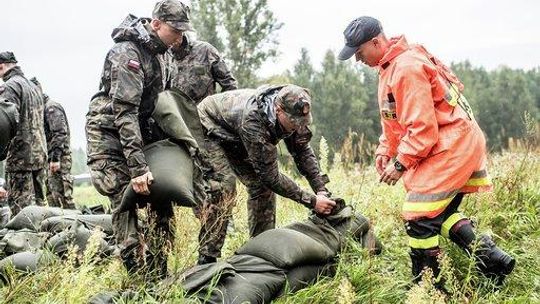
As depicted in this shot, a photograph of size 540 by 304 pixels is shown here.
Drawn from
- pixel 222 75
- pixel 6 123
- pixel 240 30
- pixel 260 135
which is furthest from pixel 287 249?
pixel 240 30

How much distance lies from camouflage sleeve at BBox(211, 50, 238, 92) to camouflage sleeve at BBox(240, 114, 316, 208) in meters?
1.96

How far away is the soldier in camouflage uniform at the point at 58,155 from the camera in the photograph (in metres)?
7.92

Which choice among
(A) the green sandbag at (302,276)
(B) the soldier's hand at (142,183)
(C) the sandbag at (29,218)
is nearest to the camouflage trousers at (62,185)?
(C) the sandbag at (29,218)

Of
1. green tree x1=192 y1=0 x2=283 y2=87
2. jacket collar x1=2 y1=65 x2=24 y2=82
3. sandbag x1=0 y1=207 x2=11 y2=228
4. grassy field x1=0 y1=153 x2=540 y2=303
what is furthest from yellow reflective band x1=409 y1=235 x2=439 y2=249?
green tree x1=192 y1=0 x2=283 y2=87

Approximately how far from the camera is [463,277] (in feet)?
12.8

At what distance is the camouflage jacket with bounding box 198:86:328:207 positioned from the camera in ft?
13.0

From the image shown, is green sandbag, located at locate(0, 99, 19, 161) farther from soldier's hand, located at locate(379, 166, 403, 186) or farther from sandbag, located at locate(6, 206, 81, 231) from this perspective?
soldier's hand, located at locate(379, 166, 403, 186)

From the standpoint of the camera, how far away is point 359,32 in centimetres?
365

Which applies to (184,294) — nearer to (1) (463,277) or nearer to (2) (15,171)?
(1) (463,277)

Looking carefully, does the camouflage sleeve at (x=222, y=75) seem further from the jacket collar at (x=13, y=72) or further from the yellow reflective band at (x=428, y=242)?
the yellow reflective band at (x=428, y=242)

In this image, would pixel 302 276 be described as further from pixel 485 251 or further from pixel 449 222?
pixel 485 251

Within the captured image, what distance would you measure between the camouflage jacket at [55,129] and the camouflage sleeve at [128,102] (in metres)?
4.64

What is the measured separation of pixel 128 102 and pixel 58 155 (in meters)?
4.91

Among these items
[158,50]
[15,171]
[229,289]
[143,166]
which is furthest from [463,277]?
[15,171]
